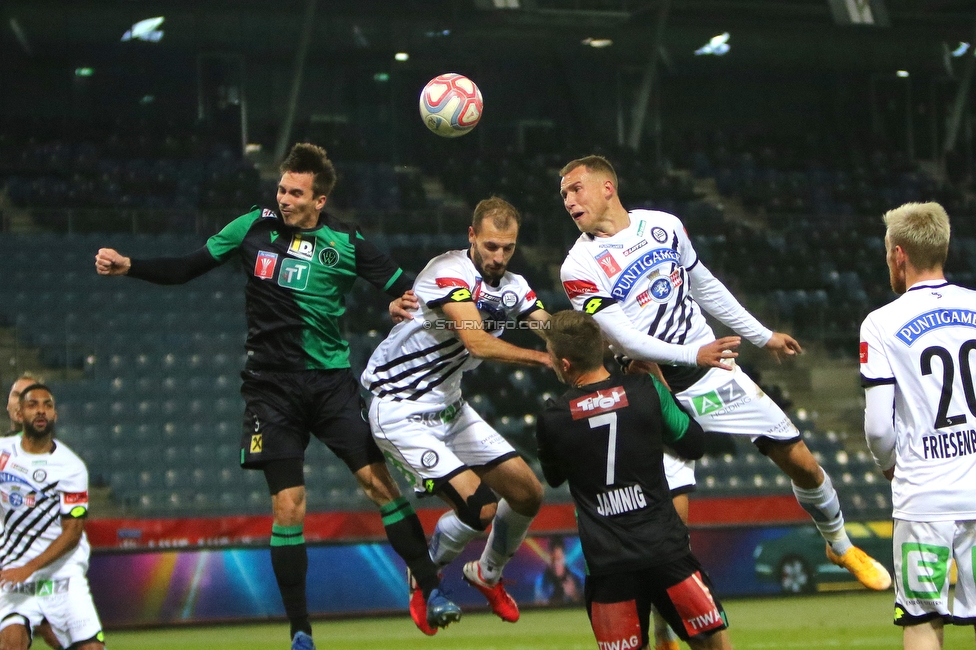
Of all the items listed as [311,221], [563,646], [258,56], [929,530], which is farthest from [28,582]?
[258,56]

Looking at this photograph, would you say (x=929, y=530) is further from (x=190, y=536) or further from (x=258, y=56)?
(x=258, y=56)

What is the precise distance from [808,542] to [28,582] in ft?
24.4

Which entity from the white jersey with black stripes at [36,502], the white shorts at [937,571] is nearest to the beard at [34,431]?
the white jersey with black stripes at [36,502]

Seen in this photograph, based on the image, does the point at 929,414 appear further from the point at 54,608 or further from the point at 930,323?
the point at 54,608

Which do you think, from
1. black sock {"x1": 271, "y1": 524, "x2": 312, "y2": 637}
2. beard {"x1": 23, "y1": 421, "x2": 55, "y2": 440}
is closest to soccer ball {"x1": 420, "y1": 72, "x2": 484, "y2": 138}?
black sock {"x1": 271, "y1": 524, "x2": 312, "y2": 637}

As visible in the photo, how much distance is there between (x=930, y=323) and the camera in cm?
477

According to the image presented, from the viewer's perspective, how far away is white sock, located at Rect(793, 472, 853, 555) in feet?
22.3

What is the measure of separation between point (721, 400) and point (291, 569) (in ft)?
8.35

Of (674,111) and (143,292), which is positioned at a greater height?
(674,111)

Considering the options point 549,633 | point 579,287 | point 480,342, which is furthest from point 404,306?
point 549,633

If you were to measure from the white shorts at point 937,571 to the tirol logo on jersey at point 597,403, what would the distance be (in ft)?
4.30

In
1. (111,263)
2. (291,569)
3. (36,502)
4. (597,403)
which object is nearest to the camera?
(597,403)

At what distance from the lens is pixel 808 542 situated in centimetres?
1174

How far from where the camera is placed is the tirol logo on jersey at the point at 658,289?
6.43m
